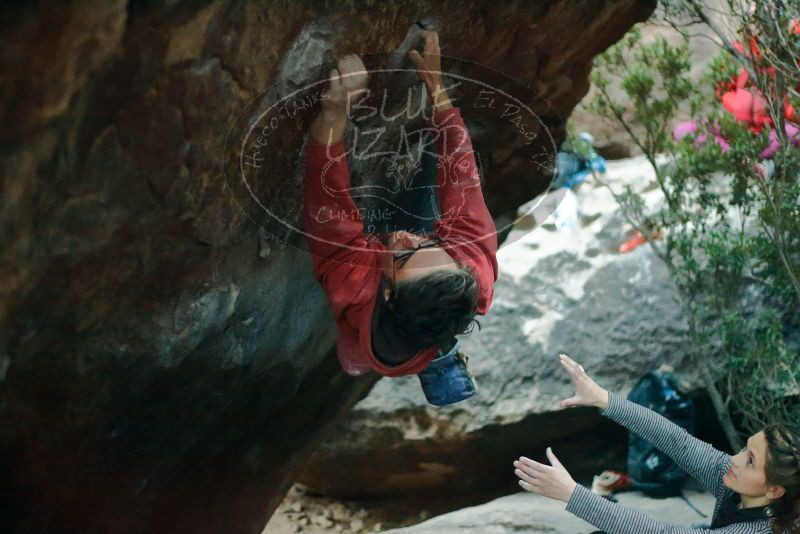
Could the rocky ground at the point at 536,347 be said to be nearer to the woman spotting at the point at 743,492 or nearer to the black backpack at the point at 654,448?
the black backpack at the point at 654,448

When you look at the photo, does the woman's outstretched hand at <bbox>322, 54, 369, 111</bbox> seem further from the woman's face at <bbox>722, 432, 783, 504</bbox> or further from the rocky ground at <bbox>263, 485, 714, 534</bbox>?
the rocky ground at <bbox>263, 485, 714, 534</bbox>

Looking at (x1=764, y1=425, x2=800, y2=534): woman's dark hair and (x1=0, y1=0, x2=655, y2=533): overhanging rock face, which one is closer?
(x1=0, y1=0, x2=655, y2=533): overhanging rock face

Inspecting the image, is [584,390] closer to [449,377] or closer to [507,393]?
[449,377]

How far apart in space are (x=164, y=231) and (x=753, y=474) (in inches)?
68.3

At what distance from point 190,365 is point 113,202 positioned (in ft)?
2.55

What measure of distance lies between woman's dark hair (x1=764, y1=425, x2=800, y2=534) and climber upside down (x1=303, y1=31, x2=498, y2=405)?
3.20 ft

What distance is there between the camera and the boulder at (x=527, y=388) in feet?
16.9

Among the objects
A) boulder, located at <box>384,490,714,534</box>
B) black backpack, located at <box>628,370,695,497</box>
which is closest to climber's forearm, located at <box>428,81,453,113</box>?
boulder, located at <box>384,490,714,534</box>

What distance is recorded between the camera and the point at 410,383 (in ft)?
17.6

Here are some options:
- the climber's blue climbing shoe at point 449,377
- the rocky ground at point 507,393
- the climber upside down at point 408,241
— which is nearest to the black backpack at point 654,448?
the rocky ground at point 507,393

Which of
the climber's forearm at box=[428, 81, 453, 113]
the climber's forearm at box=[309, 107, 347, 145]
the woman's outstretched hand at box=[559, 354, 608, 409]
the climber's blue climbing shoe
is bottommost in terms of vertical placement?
the woman's outstretched hand at box=[559, 354, 608, 409]

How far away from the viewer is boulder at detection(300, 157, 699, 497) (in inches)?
203

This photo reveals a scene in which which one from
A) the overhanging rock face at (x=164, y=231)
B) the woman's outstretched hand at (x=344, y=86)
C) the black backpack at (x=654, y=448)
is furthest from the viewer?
the black backpack at (x=654, y=448)

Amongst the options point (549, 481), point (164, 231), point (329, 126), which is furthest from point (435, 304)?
point (549, 481)
